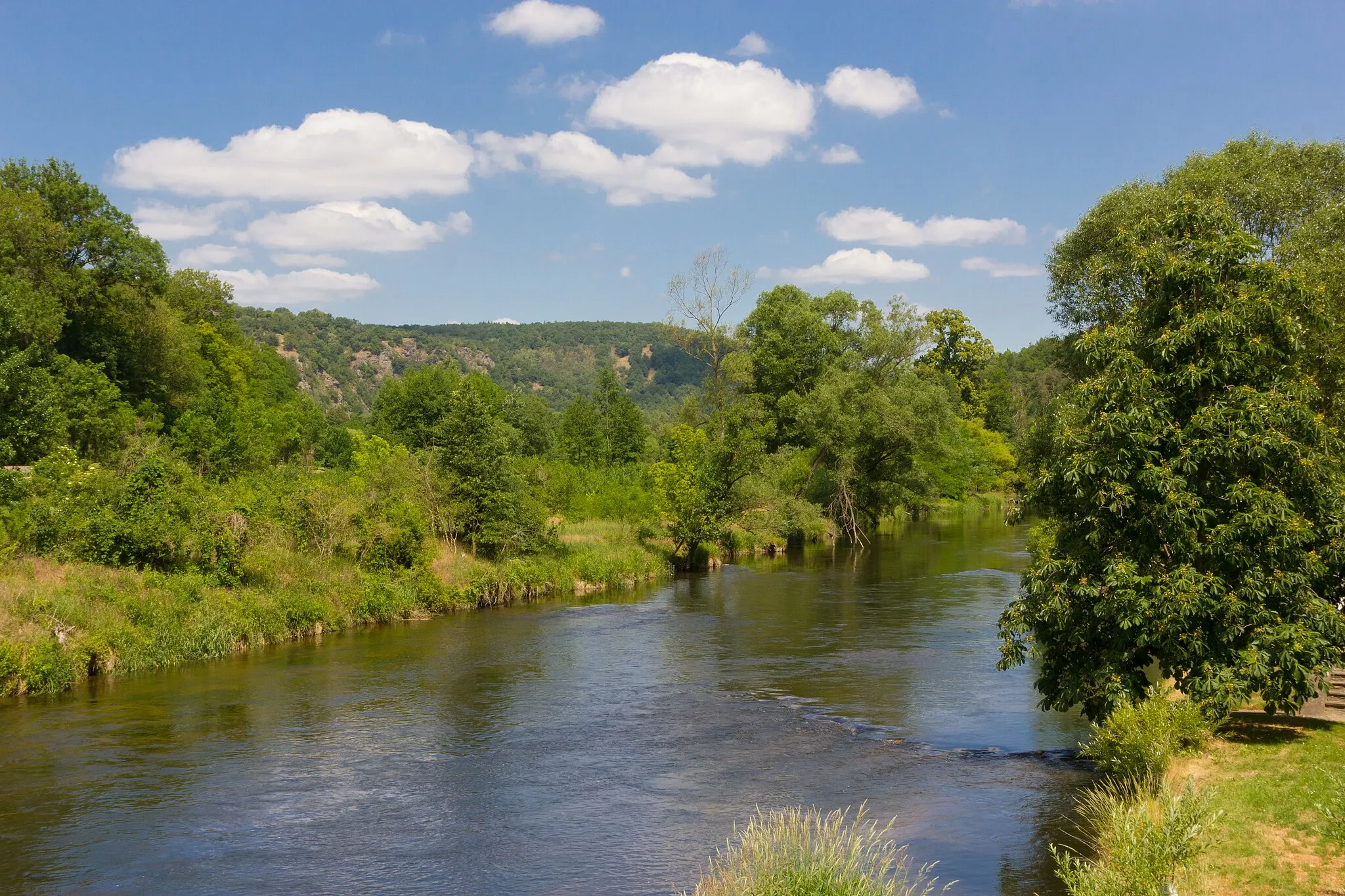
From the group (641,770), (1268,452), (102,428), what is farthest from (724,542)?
(1268,452)

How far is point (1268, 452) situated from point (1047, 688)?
5573 millimetres

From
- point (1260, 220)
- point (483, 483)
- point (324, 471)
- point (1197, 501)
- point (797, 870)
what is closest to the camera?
point (797, 870)

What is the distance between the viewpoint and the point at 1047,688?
17594 mm

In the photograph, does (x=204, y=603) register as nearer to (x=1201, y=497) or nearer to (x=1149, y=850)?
(x=1201, y=497)

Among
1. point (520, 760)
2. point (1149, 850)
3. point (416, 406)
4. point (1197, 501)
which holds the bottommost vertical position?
point (520, 760)

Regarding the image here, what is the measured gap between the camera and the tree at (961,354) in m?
114

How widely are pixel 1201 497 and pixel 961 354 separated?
104848mm

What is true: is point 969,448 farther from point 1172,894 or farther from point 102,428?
point 1172,894

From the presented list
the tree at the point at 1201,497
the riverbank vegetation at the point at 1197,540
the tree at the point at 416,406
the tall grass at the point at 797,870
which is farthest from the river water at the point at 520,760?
the tree at the point at 416,406

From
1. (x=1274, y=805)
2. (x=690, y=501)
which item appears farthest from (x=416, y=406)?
(x=1274, y=805)

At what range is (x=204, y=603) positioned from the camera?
94.1ft

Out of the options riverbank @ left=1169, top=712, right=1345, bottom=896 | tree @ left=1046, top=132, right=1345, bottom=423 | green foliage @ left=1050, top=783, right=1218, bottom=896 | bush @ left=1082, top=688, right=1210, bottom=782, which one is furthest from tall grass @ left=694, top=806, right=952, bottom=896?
tree @ left=1046, top=132, right=1345, bottom=423

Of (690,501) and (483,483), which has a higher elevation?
(483,483)

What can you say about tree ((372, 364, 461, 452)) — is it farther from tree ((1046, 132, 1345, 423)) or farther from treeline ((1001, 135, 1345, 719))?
treeline ((1001, 135, 1345, 719))
